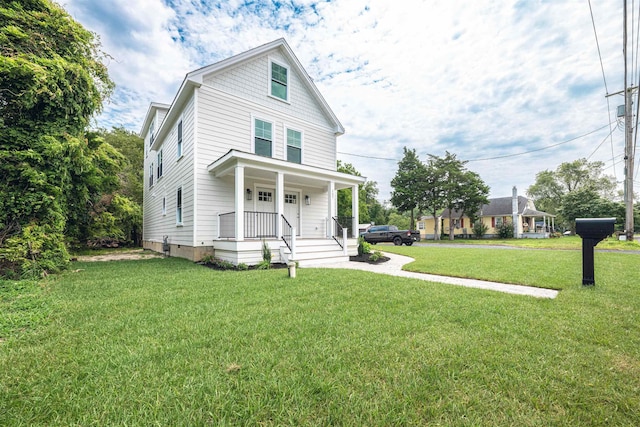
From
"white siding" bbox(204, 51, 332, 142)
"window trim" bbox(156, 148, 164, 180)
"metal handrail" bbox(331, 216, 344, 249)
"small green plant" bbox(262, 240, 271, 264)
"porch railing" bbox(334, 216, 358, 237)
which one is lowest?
"small green plant" bbox(262, 240, 271, 264)

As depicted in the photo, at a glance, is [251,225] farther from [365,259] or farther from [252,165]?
[365,259]

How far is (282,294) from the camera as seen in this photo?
4.34 meters

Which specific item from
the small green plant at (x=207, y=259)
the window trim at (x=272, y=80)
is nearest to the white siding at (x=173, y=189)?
the small green plant at (x=207, y=259)

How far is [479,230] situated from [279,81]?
1065 inches

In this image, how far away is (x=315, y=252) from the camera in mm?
8781

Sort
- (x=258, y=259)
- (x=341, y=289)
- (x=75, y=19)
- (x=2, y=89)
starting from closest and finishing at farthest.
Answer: (x=341, y=289), (x=2, y=89), (x=75, y=19), (x=258, y=259)

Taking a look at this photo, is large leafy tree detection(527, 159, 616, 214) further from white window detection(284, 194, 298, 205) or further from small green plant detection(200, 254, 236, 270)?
small green plant detection(200, 254, 236, 270)

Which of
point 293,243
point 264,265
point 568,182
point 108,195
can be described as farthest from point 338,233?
point 568,182

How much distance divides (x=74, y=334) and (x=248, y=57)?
973 centimetres

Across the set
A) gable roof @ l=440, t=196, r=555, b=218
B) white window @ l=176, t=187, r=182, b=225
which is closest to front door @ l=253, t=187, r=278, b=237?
white window @ l=176, t=187, r=182, b=225

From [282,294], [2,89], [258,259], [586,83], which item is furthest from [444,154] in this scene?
[2,89]

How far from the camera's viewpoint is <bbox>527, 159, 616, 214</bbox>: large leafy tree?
38.0 m

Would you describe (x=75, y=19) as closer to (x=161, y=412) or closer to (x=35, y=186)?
(x=35, y=186)

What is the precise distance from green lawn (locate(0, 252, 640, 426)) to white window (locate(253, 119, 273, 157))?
6.94m
